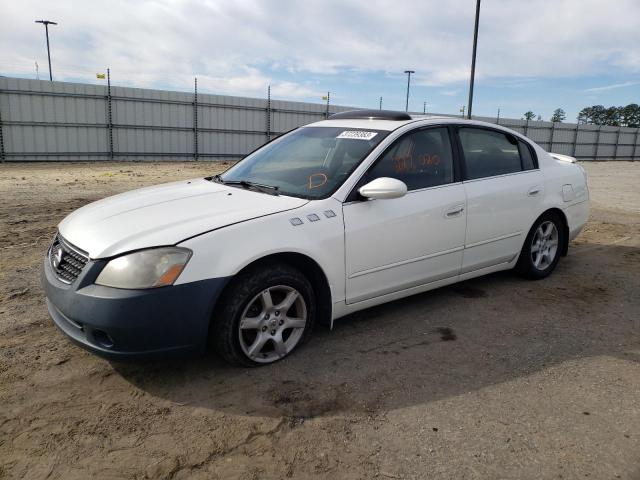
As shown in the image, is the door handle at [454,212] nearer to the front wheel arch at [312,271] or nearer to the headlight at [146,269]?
the front wheel arch at [312,271]

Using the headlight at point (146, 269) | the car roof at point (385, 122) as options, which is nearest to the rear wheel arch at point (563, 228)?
the car roof at point (385, 122)

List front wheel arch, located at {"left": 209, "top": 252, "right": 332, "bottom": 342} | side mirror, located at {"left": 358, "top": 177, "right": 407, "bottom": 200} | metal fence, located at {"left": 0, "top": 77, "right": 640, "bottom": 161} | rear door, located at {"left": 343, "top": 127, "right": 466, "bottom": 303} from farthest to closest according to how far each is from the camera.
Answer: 1. metal fence, located at {"left": 0, "top": 77, "right": 640, "bottom": 161}
2. rear door, located at {"left": 343, "top": 127, "right": 466, "bottom": 303}
3. side mirror, located at {"left": 358, "top": 177, "right": 407, "bottom": 200}
4. front wheel arch, located at {"left": 209, "top": 252, "right": 332, "bottom": 342}

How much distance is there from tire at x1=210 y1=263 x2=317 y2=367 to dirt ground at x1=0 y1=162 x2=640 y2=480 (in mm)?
124

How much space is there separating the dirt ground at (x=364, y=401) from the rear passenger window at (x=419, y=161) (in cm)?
110

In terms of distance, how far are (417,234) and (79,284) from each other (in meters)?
2.29

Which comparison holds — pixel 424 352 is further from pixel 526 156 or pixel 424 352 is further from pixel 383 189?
pixel 526 156

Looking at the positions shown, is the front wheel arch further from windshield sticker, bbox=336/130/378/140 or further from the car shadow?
windshield sticker, bbox=336/130/378/140

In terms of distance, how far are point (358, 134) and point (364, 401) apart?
206 centimetres

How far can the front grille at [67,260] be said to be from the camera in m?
2.96

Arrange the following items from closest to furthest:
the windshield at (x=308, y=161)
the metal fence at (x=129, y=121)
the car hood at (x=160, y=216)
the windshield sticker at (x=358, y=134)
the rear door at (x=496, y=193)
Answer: the car hood at (x=160, y=216) < the windshield at (x=308, y=161) < the windshield sticker at (x=358, y=134) < the rear door at (x=496, y=193) < the metal fence at (x=129, y=121)

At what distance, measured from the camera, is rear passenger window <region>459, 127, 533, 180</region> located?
440cm

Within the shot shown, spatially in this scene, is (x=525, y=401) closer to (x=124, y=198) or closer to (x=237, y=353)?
(x=237, y=353)

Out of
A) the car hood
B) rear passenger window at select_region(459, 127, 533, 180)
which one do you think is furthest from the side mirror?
rear passenger window at select_region(459, 127, 533, 180)

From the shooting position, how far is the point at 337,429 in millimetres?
2652
